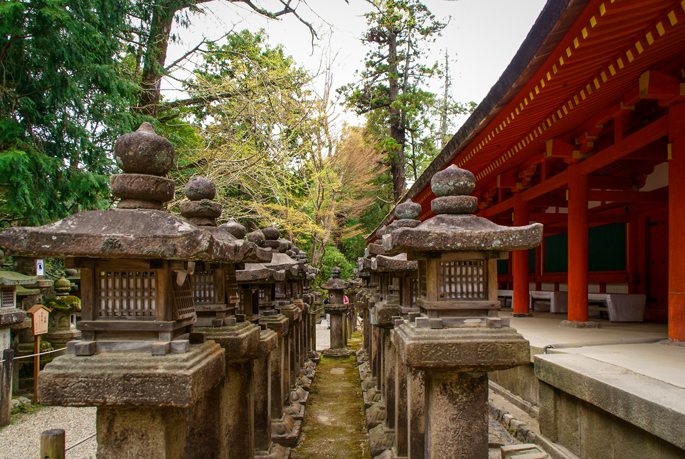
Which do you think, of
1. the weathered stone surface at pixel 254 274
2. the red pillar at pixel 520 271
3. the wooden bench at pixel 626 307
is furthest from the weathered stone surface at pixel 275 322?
the wooden bench at pixel 626 307

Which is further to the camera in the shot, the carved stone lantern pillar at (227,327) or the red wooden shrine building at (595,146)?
the carved stone lantern pillar at (227,327)

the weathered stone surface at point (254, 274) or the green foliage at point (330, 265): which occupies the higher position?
the weathered stone surface at point (254, 274)

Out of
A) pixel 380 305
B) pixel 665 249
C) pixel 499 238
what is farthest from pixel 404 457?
pixel 665 249

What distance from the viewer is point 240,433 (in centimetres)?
423

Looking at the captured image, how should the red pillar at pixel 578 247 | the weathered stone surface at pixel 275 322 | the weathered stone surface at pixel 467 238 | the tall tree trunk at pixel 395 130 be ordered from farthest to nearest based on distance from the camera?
the tall tree trunk at pixel 395 130 → the red pillar at pixel 578 247 → the weathered stone surface at pixel 275 322 → the weathered stone surface at pixel 467 238

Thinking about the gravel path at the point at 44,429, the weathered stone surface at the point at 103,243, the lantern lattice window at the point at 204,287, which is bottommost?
the gravel path at the point at 44,429

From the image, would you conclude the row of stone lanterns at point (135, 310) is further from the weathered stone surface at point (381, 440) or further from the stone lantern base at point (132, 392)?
the weathered stone surface at point (381, 440)

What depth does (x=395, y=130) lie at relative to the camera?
1944 centimetres

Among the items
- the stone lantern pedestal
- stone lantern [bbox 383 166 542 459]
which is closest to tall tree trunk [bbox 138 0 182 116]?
the stone lantern pedestal

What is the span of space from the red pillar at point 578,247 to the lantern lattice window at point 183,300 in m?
5.78

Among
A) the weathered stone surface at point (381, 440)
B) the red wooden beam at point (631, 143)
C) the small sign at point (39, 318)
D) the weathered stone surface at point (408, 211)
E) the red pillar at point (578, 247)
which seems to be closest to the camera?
the weathered stone surface at point (408, 211)

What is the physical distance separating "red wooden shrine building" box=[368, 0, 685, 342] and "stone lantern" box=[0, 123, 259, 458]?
3.21 metres

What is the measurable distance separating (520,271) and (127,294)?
25.7 ft

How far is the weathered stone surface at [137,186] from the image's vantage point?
2.84 m
